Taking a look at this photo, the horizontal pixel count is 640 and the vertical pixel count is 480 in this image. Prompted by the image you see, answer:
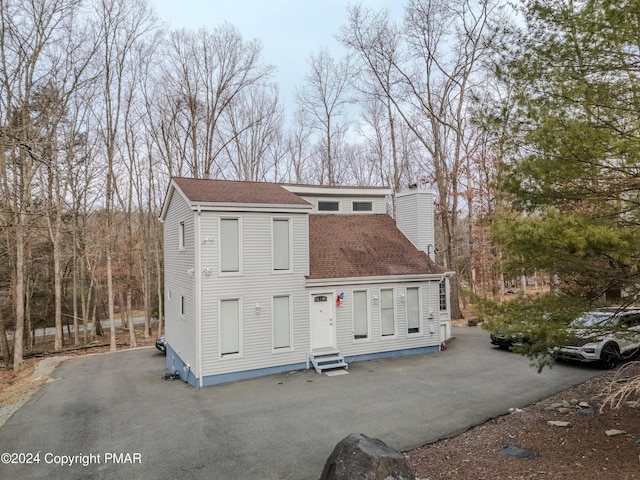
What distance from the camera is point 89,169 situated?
20734mm

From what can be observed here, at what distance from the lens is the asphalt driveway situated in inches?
249

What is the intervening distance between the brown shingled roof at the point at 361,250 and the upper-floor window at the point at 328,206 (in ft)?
1.33

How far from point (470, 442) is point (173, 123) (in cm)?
2391

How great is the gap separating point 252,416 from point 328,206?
31.5 ft

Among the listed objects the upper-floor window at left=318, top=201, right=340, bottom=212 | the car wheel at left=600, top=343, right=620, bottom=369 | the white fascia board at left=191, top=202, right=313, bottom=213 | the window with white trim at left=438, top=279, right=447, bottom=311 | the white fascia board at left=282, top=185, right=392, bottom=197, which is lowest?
the car wheel at left=600, top=343, right=620, bottom=369

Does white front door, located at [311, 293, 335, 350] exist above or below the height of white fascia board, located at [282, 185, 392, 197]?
below

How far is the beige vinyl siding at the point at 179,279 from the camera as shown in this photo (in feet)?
36.8

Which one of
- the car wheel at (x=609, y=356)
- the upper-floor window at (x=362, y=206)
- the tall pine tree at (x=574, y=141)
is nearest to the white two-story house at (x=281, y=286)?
the upper-floor window at (x=362, y=206)

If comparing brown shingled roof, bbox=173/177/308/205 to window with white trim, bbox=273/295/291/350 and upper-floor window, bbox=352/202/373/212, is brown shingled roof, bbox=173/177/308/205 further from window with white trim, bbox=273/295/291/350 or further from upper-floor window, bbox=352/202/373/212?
upper-floor window, bbox=352/202/373/212

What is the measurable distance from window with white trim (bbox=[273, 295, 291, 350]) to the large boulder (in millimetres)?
7019

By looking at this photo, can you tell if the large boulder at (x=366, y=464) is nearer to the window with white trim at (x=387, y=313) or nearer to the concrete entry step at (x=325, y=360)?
the concrete entry step at (x=325, y=360)

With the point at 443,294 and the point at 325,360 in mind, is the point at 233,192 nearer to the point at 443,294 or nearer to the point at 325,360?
the point at 325,360

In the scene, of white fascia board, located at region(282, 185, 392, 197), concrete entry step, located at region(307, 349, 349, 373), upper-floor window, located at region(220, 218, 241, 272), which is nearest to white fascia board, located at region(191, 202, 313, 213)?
upper-floor window, located at region(220, 218, 241, 272)

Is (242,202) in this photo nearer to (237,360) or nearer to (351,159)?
(237,360)
